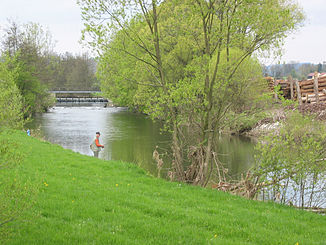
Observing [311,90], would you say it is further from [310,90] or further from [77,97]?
[77,97]

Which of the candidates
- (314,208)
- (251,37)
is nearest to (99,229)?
(314,208)

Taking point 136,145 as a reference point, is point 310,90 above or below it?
above

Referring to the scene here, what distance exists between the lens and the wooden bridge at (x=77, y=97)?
8454cm

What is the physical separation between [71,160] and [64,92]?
8202 centimetres

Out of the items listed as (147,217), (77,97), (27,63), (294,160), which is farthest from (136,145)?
(77,97)

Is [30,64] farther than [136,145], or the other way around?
[30,64]

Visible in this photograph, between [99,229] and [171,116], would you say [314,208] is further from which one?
[99,229]

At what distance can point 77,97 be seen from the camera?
89250 millimetres

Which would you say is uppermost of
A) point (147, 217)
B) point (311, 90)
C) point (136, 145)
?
point (311, 90)

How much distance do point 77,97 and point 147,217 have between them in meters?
85.6

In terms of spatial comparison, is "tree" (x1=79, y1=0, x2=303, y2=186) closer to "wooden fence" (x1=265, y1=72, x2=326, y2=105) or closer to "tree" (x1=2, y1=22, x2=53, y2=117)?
"wooden fence" (x1=265, y1=72, x2=326, y2=105)

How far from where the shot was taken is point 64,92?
302ft

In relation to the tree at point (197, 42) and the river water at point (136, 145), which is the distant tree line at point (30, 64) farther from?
the tree at point (197, 42)

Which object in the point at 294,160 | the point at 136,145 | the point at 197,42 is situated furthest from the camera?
the point at 136,145
